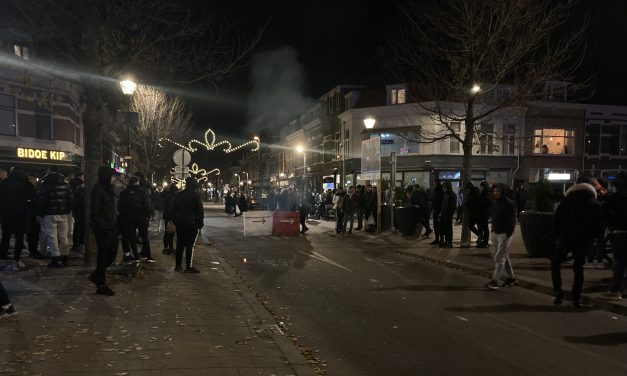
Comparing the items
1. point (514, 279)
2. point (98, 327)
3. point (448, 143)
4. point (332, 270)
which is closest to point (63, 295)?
point (98, 327)

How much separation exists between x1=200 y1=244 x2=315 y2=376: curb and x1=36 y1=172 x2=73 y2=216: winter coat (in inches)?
129

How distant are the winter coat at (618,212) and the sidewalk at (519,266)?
1.15 metres

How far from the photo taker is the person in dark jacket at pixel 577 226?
292 inches

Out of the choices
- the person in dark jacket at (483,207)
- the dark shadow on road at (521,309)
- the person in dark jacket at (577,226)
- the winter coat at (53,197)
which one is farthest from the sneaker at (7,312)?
the person in dark jacket at (483,207)

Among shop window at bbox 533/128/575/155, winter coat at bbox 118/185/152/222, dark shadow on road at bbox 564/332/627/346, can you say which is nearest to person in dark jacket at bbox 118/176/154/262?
winter coat at bbox 118/185/152/222

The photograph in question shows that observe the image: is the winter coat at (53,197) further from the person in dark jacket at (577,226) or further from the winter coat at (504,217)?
the person in dark jacket at (577,226)

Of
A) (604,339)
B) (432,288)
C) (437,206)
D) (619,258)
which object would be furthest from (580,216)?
(437,206)

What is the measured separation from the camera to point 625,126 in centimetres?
4053

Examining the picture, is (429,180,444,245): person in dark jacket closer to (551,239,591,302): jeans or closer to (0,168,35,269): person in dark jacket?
(551,239,591,302): jeans

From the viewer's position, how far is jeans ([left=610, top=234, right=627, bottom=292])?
24.8 feet

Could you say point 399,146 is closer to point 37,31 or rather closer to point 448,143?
point 448,143

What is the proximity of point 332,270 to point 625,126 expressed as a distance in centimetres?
3971

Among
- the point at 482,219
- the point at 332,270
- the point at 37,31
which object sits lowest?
the point at 332,270

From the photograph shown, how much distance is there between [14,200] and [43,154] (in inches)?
775
